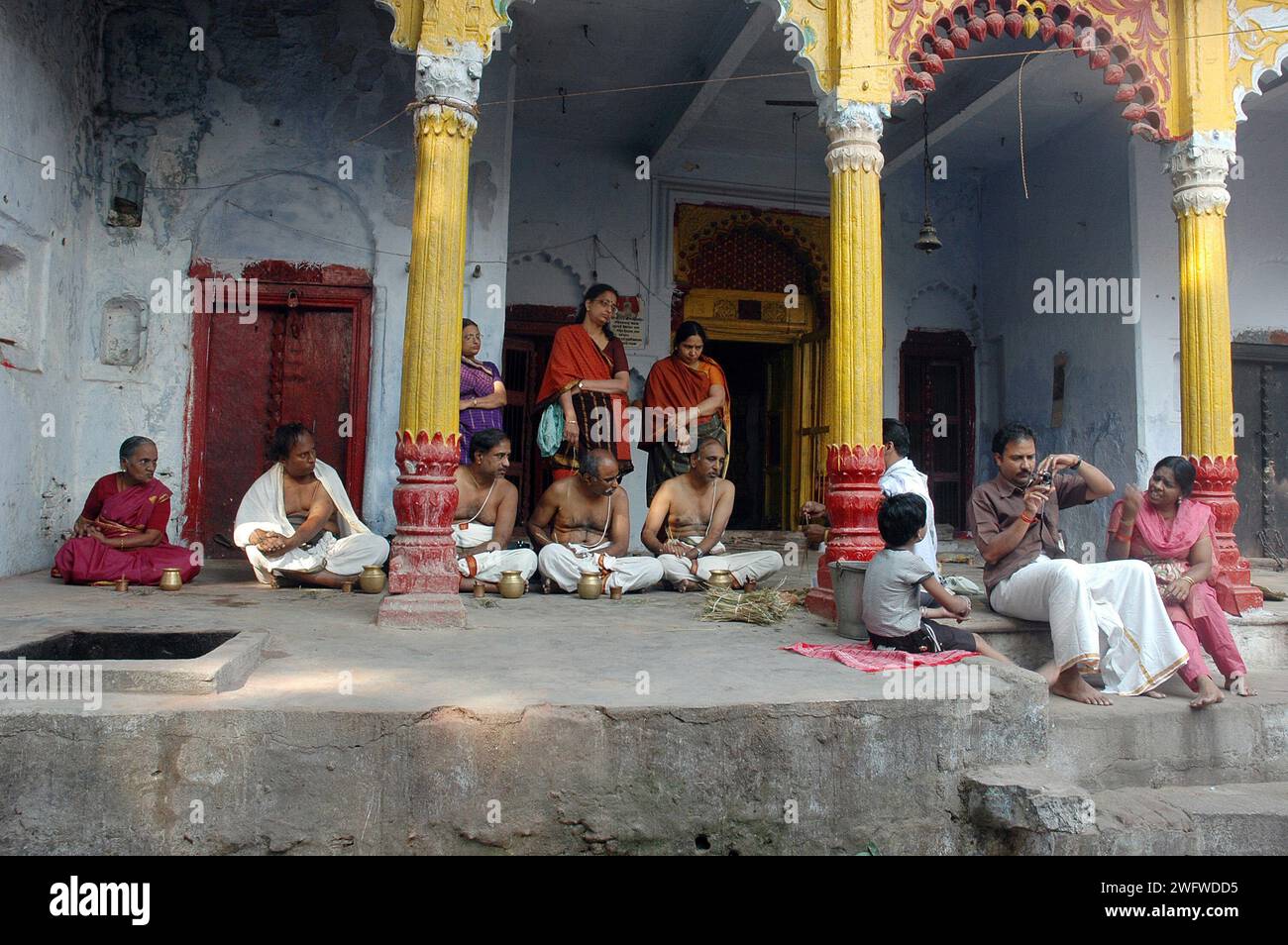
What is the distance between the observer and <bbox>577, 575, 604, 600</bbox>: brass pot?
233 inches

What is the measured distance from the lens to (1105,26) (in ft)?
20.3

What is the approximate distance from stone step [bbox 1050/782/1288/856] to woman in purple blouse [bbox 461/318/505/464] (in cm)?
454

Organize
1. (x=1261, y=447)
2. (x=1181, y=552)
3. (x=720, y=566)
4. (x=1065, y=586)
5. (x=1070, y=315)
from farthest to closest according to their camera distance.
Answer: (x=1070, y=315)
(x=1261, y=447)
(x=720, y=566)
(x=1181, y=552)
(x=1065, y=586)

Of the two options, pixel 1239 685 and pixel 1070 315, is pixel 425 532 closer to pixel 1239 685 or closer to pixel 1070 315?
pixel 1239 685

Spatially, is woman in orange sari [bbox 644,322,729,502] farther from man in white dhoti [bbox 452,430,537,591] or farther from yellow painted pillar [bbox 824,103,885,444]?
yellow painted pillar [bbox 824,103,885,444]

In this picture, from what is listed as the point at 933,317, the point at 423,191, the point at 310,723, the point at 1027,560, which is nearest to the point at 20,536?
the point at 423,191

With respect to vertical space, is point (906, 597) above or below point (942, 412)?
below

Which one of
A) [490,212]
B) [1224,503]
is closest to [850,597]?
[1224,503]

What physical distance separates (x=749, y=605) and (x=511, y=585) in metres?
1.49

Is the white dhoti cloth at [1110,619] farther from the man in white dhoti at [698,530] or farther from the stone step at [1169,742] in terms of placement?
the man in white dhoti at [698,530]

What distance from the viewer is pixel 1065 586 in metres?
4.59

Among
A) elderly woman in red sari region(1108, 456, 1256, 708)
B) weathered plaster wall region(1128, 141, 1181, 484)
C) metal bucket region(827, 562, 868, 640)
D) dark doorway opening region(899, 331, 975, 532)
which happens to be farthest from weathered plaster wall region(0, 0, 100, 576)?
weathered plaster wall region(1128, 141, 1181, 484)

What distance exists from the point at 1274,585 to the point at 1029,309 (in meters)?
3.90
